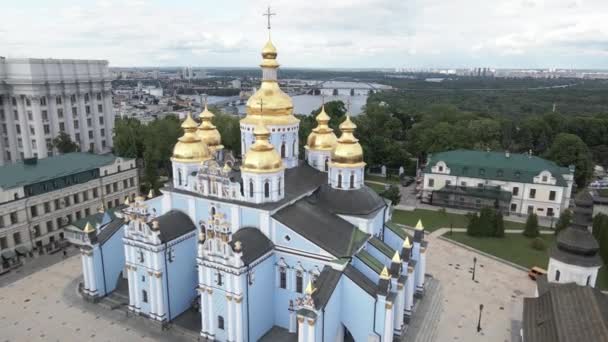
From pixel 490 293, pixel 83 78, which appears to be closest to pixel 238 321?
pixel 490 293

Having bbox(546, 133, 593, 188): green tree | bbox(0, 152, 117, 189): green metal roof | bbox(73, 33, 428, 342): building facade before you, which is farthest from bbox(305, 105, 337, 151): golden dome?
bbox(546, 133, 593, 188): green tree

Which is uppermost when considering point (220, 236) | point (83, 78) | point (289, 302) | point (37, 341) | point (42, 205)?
point (83, 78)

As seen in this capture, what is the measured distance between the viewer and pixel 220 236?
19.1 m

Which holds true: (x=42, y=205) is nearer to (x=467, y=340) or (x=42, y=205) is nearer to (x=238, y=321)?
(x=238, y=321)

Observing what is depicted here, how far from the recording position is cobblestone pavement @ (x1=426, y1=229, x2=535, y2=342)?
2239 cm

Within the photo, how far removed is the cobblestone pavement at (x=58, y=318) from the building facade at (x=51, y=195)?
13.0 ft

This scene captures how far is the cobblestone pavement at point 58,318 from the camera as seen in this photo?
21.9 metres

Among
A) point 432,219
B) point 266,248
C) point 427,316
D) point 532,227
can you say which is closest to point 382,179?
point 432,219

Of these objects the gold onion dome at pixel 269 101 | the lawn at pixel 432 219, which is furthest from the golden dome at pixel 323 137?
the lawn at pixel 432 219

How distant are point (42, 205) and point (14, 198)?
2.06 meters

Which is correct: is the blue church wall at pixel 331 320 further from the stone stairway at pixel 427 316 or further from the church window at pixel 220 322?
the church window at pixel 220 322

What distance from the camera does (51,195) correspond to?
31.5 metres

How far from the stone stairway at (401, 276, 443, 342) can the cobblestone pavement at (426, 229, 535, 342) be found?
0.99 feet

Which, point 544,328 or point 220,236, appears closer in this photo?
point 544,328
